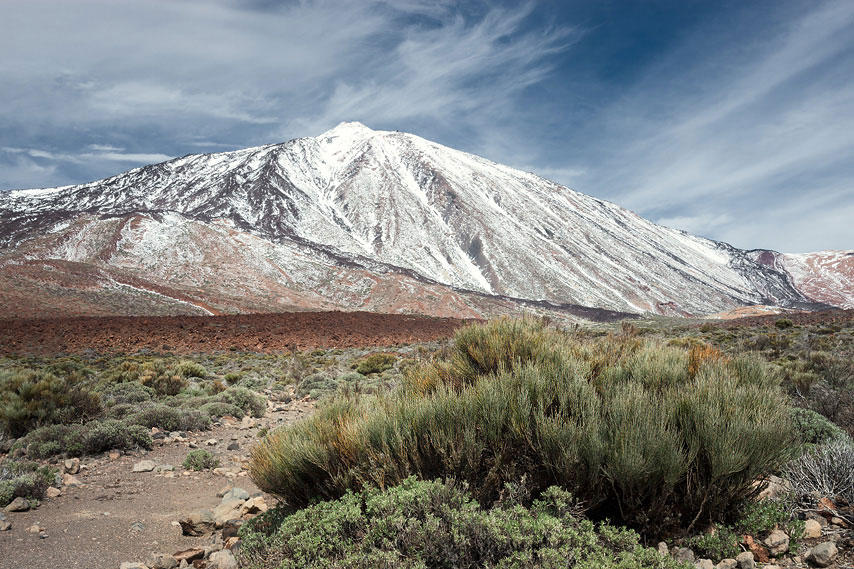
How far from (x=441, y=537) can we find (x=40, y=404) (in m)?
7.83

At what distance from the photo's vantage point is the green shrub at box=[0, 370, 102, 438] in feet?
23.1

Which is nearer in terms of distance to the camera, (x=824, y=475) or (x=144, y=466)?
(x=824, y=475)

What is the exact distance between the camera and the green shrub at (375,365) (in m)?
14.4

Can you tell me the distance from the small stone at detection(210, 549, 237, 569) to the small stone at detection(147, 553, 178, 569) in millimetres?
328

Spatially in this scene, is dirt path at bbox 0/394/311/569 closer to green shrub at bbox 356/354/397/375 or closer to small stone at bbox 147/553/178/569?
small stone at bbox 147/553/178/569

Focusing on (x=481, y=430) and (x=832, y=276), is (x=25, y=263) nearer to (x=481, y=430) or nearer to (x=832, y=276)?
(x=481, y=430)

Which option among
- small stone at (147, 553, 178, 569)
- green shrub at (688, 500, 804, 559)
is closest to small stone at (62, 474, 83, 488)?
small stone at (147, 553, 178, 569)

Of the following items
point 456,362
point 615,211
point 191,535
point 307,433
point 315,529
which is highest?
point 615,211

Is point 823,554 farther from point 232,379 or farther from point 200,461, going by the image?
point 232,379

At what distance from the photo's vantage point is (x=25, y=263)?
1625 inches

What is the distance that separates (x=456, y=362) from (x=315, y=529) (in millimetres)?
3043

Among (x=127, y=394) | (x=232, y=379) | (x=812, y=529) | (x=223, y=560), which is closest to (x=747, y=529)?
(x=812, y=529)

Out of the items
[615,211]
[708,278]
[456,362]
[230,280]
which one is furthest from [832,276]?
[456,362]

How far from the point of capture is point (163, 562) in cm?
369
